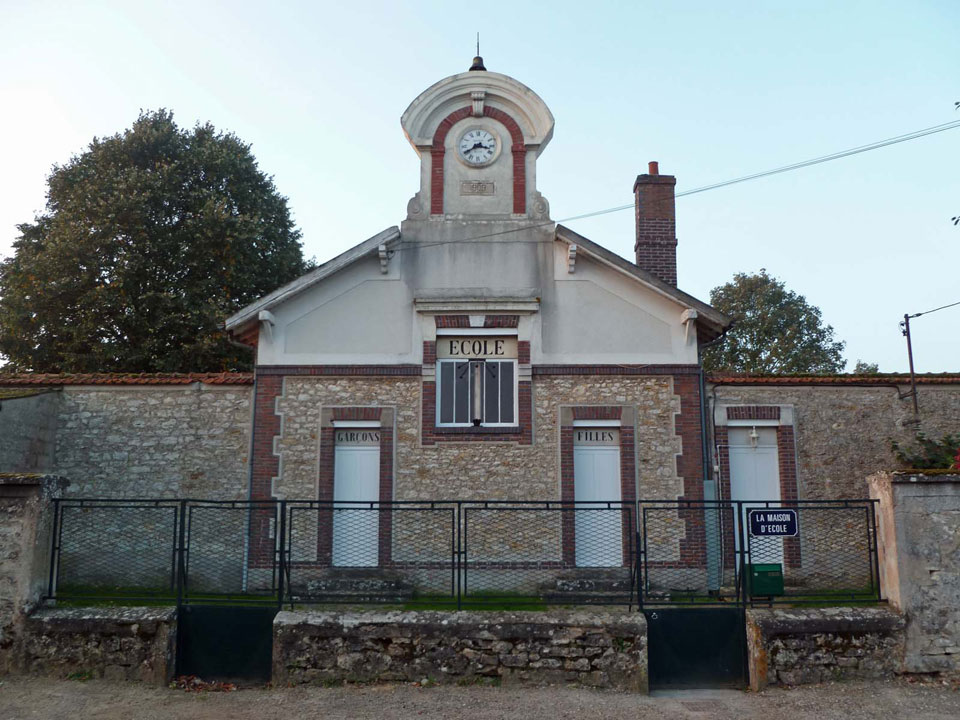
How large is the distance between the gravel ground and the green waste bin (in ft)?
3.24

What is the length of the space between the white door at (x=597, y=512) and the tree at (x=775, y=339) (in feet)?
67.3

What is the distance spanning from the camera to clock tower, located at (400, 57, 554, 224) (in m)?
14.2

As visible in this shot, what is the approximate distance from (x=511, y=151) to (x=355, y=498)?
6182mm

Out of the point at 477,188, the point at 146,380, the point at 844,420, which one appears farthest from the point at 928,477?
the point at 146,380

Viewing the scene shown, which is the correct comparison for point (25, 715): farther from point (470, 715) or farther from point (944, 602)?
point (944, 602)

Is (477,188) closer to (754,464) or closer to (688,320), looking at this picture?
(688,320)

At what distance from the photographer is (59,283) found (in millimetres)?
20922

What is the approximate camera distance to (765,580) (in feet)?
29.3

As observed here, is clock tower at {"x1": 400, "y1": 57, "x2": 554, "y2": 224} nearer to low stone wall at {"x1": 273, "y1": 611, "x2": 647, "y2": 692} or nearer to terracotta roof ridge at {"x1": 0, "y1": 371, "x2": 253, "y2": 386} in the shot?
terracotta roof ridge at {"x1": 0, "y1": 371, "x2": 253, "y2": 386}

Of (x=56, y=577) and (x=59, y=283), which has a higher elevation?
(x=59, y=283)

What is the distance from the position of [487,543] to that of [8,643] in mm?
6394

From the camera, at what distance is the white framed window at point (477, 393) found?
1359cm

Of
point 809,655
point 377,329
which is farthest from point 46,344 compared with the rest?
point 809,655

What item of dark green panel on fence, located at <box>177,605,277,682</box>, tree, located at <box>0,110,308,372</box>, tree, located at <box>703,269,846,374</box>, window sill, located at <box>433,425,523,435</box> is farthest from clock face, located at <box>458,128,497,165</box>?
tree, located at <box>703,269,846,374</box>
